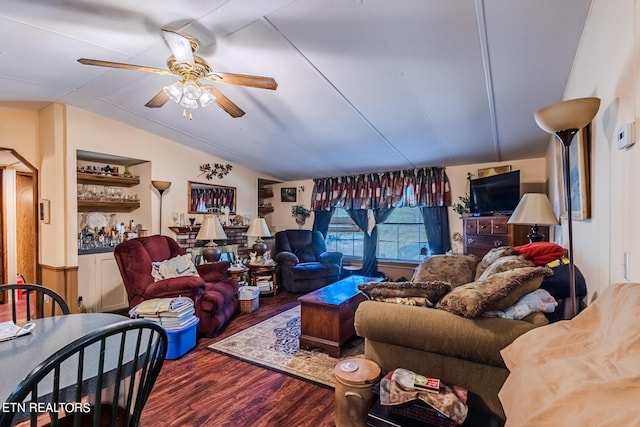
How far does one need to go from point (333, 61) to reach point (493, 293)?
195 cm

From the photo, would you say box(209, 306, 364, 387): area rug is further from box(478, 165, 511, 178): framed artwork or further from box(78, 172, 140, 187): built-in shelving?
box(478, 165, 511, 178): framed artwork

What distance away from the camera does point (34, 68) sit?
259 centimetres

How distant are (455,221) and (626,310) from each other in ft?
14.1

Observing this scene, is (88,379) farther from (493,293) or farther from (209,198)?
(209,198)

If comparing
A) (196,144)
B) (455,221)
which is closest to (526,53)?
(455,221)

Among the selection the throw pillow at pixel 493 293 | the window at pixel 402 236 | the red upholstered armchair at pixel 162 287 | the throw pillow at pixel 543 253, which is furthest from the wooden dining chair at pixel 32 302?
the window at pixel 402 236

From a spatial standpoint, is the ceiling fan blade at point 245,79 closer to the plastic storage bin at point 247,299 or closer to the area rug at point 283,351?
the area rug at point 283,351

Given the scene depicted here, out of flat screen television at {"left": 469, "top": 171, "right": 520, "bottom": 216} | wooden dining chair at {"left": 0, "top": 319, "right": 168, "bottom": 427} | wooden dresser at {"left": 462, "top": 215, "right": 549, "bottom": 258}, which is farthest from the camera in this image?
flat screen television at {"left": 469, "top": 171, "right": 520, "bottom": 216}

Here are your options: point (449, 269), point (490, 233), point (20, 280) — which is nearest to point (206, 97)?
point (449, 269)

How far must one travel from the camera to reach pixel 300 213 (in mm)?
6379

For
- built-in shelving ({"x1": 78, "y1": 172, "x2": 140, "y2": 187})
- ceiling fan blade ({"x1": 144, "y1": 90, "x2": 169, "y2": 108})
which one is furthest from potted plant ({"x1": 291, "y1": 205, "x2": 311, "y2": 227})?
ceiling fan blade ({"x1": 144, "y1": 90, "x2": 169, "y2": 108})

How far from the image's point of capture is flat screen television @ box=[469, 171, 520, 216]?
12.4 ft

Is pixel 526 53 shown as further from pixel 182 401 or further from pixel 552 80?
pixel 182 401

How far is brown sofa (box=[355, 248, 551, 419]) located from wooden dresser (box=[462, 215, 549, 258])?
7.08 feet
